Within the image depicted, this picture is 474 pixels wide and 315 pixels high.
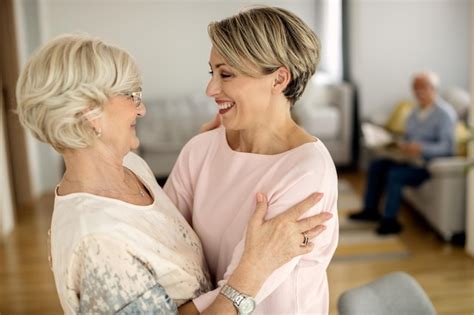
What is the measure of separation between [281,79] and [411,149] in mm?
3499

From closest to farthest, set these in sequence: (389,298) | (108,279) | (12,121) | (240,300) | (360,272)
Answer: (108,279) → (240,300) → (389,298) → (360,272) → (12,121)

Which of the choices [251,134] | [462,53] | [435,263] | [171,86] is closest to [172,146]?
[171,86]

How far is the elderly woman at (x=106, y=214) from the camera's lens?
1128mm

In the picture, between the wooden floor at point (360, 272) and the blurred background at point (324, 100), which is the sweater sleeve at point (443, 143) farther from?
the wooden floor at point (360, 272)

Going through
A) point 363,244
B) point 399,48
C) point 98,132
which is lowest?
point 363,244

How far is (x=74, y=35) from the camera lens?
1.21 metres

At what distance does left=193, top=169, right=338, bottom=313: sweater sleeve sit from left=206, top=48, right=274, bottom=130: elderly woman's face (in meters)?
0.21

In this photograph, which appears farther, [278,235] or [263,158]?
[263,158]

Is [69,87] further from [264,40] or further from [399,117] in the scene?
[399,117]

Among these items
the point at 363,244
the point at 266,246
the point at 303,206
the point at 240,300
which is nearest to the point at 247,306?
the point at 240,300

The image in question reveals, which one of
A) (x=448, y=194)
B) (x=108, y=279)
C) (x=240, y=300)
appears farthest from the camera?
(x=448, y=194)

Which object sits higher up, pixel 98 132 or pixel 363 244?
pixel 98 132

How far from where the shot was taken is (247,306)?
123 centimetres

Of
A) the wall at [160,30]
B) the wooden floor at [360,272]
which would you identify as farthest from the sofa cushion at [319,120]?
the wooden floor at [360,272]
